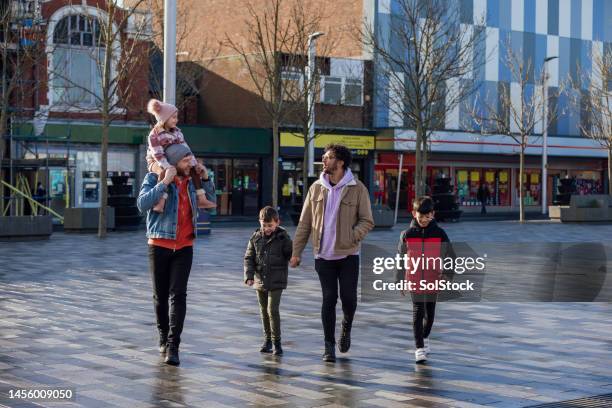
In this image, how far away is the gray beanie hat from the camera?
8.55 meters

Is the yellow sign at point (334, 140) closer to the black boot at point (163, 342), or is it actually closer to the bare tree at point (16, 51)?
the bare tree at point (16, 51)

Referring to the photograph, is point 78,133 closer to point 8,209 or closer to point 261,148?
point 8,209

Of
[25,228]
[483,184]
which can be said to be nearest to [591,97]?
[483,184]

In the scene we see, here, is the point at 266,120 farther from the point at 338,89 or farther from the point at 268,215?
the point at 268,215

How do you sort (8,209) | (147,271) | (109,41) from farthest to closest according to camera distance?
(8,209) < (109,41) < (147,271)

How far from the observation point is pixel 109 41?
27.3 meters

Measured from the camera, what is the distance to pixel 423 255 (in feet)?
29.4

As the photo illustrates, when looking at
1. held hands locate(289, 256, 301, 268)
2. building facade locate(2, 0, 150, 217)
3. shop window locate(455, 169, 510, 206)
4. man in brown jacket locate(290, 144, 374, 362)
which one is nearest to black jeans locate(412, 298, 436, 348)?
man in brown jacket locate(290, 144, 374, 362)

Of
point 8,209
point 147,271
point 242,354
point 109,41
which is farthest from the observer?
point 8,209

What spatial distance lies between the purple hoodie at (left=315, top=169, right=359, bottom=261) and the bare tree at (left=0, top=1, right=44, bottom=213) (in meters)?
21.4

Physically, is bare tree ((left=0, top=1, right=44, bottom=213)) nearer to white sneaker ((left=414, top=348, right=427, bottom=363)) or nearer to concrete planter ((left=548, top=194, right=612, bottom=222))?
concrete planter ((left=548, top=194, right=612, bottom=222))

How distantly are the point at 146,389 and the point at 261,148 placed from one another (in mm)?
40076

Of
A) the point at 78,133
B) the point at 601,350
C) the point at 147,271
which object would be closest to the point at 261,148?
the point at 78,133

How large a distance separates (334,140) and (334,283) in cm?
4061
